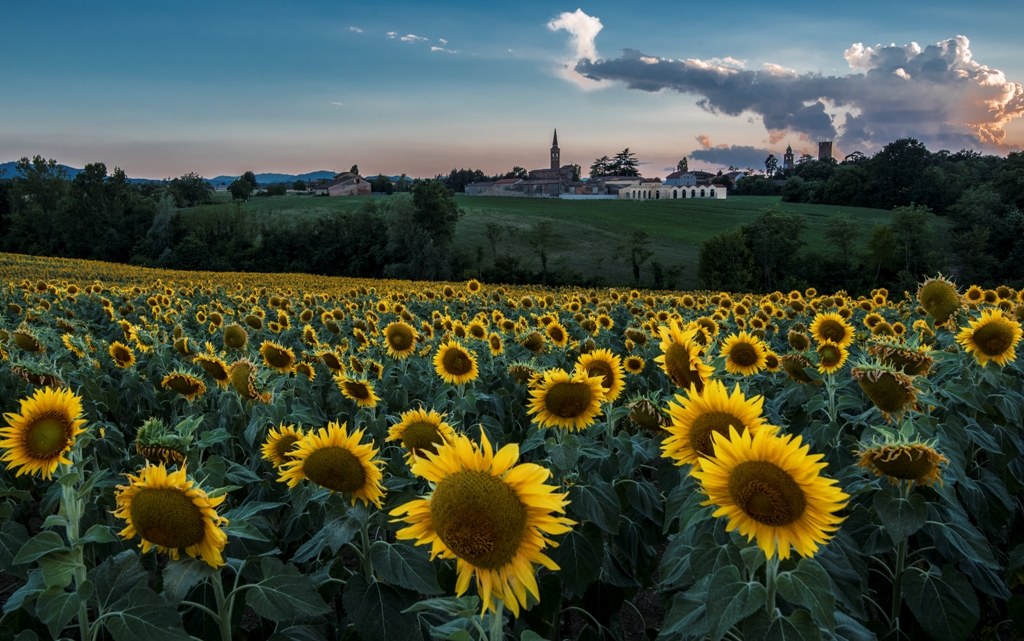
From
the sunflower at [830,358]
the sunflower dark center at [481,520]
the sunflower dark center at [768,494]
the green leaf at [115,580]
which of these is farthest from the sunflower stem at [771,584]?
the sunflower at [830,358]

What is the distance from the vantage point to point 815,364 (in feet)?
16.4

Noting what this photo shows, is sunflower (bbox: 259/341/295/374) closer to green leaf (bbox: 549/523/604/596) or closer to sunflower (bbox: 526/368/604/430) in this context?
sunflower (bbox: 526/368/604/430)

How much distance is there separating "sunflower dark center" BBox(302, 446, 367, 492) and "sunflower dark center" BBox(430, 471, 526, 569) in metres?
0.99

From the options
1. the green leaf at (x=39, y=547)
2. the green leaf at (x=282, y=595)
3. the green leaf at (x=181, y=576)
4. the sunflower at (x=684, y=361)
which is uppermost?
the sunflower at (x=684, y=361)

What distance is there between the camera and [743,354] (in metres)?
5.05

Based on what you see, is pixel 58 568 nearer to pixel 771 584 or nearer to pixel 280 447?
pixel 280 447

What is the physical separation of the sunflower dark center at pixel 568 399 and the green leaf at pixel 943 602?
162 centimetres

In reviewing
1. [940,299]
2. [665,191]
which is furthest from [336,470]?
[665,191]

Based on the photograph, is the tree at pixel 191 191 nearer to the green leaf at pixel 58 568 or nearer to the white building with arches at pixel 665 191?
the white building with arches at pixel 665 191

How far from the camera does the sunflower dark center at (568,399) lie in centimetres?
339

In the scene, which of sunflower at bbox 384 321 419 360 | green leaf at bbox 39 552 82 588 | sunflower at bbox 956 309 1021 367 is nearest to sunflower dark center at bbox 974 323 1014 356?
sunflower at bbox 956 309 1021 367

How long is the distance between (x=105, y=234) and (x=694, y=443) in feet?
296

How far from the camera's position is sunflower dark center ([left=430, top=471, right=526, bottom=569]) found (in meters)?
1.76

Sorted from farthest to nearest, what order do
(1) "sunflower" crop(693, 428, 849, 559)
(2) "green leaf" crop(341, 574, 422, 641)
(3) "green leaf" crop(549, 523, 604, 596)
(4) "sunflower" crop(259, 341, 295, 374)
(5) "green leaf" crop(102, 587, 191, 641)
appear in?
(4) "sunflower" crop(259, 341, 295, 374), (3) "green leaf" crop(549, 523, 604, 596), (2) "green leaf" crop(341, 574, 422, 641), (5) "green leaf" crop(102, 587, 191, 641), (1) "sunflower" crop(693, 428, 849, 559)
